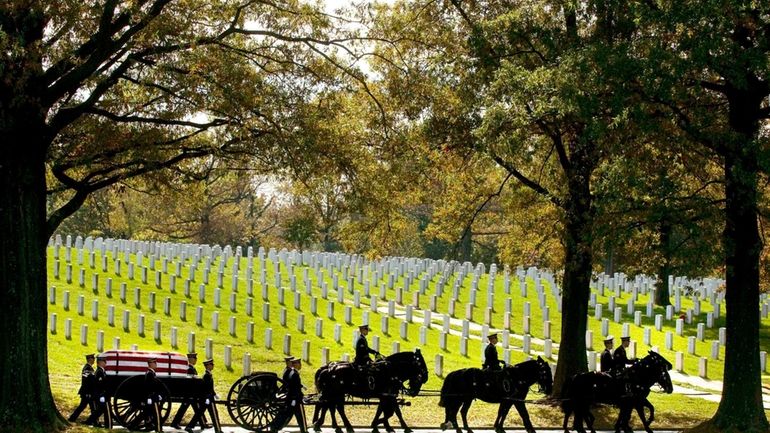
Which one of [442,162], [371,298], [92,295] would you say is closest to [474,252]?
[371,298]

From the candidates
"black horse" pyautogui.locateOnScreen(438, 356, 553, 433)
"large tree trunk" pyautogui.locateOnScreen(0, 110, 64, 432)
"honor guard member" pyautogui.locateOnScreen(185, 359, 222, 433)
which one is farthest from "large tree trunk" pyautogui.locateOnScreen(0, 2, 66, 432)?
"black horse" pyautogui.locateOnScreen(438, 356, 553, 433)

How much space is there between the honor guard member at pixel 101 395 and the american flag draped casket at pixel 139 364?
6.5 inches

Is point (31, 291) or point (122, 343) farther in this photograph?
point (122, 343)

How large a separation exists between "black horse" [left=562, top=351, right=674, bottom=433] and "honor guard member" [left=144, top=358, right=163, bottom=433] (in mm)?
6741

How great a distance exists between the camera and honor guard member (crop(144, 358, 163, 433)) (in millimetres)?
14585

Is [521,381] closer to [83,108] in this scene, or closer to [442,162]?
[442,162]

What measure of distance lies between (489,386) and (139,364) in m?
5.69

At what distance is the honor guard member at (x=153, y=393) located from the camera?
14.6 metres

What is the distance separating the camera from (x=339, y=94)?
58.3 ft

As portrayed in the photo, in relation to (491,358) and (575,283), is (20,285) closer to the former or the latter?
(491,358)

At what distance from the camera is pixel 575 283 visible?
68.1 feet

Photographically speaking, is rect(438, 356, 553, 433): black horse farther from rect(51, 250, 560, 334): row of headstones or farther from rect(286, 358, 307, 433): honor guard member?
rect(51, 250, 560, 334): row of headstones

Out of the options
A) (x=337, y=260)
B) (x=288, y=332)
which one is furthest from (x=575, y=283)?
(x=337, y=260)

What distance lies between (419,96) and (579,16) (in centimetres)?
367
